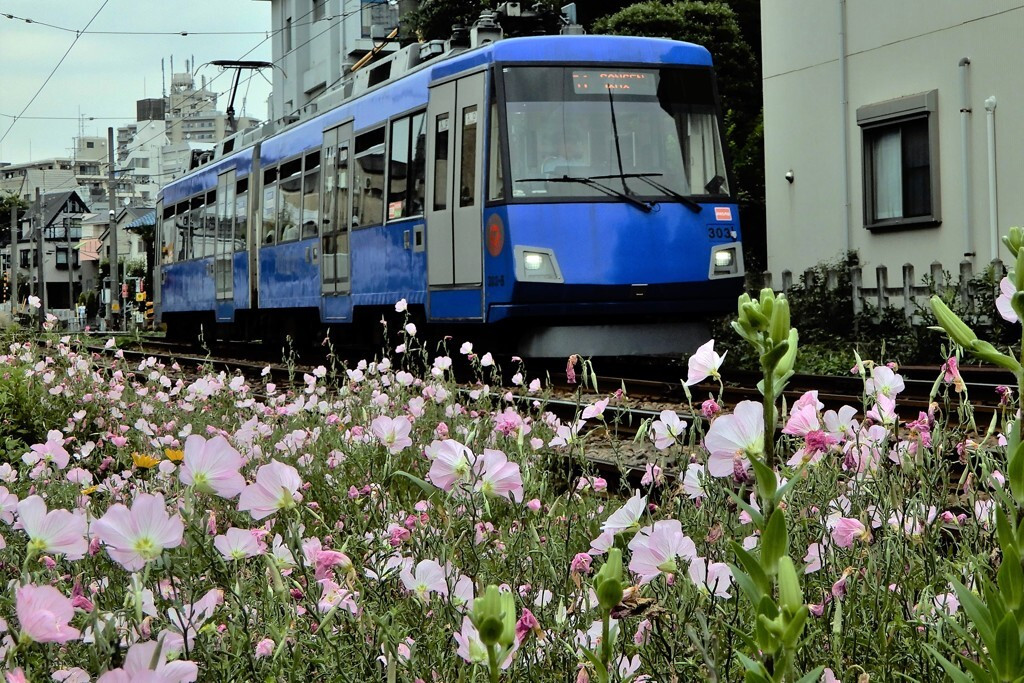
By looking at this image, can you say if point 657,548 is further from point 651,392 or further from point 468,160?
point 468,160

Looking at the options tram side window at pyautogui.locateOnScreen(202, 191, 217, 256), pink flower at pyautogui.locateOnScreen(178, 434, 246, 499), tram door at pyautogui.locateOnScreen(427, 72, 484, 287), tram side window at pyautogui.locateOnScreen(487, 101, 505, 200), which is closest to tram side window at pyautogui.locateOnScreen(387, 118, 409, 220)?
tram door at pyautogui.locateOnScreen(427, 72, 484, 287)

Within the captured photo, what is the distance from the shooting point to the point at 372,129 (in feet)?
48.1

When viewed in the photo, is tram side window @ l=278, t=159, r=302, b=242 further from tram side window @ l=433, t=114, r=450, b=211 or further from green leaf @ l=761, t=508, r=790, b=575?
green leaf @ l=761, t=508, r=790, b=575

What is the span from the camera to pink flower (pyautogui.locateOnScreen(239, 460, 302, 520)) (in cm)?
196

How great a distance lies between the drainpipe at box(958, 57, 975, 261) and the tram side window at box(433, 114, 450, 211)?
24.1ft

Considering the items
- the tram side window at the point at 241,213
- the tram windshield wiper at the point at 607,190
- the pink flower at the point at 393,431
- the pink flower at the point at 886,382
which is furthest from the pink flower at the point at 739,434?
the tram side window at the point at 241,213

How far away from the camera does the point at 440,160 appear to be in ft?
42.6

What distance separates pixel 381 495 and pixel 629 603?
158 cm

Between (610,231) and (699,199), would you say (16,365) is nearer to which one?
(610,231)

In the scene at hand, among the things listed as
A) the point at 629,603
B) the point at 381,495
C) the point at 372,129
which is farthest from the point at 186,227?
the point at 629,603

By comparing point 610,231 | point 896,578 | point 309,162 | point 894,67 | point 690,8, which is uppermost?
point 690,8

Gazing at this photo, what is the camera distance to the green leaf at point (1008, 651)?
1280 millimetres

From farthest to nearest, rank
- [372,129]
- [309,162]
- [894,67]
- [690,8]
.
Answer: [690,8]
[894,67]
[309,162]
[372,129]

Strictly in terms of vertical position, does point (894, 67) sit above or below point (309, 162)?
above
